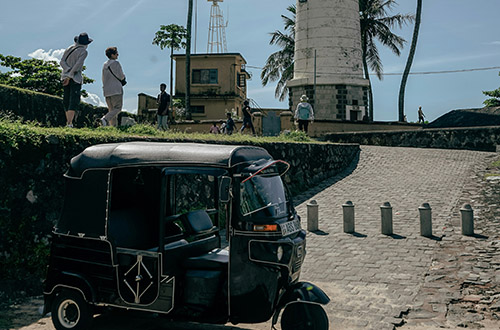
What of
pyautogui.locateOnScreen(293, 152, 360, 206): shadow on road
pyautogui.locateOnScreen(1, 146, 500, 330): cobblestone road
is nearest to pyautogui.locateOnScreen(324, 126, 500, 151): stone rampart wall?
A: pyautogui.locateOnScreen(293, 152, 360, 206): shadow on road

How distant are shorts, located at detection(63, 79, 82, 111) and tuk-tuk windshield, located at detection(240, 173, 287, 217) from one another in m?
6.93

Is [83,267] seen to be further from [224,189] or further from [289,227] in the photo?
[289,227]

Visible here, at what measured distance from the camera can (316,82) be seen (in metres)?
33.5

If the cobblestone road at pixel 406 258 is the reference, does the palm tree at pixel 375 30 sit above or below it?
Answer: above

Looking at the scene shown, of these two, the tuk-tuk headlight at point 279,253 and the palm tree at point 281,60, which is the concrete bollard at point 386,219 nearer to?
the tuk-tuk headlight at point 279,253

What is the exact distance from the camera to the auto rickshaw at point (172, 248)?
479 cm

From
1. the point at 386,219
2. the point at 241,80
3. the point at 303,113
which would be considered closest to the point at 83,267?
the point at 386,219

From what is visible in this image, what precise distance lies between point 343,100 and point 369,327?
29.1 m

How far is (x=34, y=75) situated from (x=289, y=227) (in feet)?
104

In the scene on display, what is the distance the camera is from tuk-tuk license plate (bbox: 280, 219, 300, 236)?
4.91m

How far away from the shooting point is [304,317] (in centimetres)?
480

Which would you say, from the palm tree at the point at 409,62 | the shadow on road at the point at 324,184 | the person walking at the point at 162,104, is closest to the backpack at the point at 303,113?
the shadow on road at the point at 324,184

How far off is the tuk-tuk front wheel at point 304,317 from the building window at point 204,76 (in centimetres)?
4127

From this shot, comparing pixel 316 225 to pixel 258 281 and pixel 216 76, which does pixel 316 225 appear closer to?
pixel 258 281
